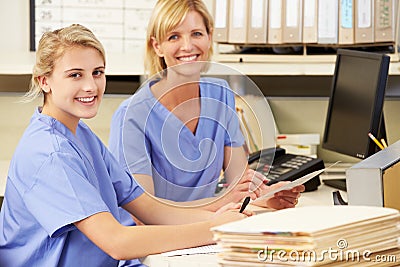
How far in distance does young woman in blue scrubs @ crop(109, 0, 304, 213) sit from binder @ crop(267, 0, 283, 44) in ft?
2.56

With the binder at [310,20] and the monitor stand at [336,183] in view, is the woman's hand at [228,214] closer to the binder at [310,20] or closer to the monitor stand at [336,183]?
the monitor stand at [336,183]

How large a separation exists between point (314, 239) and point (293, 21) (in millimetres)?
1813

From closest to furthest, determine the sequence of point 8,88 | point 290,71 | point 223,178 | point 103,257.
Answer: point 103,257 → point 223,178 → point 290,71 → point 8,88

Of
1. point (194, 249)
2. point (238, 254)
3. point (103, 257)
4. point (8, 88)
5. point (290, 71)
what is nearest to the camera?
point (238, 254)

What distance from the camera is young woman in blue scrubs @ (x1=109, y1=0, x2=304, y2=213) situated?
1856mm

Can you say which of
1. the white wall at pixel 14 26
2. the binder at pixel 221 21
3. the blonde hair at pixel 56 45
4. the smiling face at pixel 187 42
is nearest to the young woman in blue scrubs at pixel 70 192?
the blonde hair at pixel 56 45

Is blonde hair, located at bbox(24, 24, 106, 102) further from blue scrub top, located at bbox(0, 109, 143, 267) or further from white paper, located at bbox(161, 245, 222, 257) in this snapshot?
white paper, located at bbox(161, 245, 222, 257)

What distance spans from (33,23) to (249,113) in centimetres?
139

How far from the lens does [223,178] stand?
6.18ft

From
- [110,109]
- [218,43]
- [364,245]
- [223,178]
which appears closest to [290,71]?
[218,43]

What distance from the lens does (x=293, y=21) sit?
2.72 meters

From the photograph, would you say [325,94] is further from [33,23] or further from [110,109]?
[33,23]

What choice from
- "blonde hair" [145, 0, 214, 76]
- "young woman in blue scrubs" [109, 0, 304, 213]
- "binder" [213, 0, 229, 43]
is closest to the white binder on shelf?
"binder" [213, 0, 229, 43]

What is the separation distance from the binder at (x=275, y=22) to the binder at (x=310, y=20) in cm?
8
